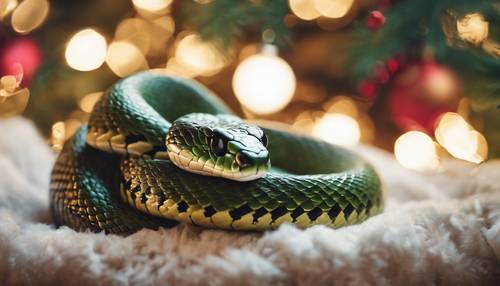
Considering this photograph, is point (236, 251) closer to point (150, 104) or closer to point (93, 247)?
point (93, 247)

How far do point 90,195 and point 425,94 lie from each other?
0.79m

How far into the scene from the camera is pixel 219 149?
0.77 m

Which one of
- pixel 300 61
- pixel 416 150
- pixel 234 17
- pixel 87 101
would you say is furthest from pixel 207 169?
pixel 300 61

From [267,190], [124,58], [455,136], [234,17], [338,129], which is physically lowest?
[338,129]

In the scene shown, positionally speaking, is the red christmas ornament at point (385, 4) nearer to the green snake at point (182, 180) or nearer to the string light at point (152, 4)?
the green snake at point (182, 180)

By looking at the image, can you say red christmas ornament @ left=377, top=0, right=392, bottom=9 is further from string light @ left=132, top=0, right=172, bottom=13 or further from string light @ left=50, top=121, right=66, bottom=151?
string light @ left=50, top=121, right=66, bottom=151

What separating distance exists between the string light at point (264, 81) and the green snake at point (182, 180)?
1.87 ft

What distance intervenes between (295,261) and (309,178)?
6.0 inches

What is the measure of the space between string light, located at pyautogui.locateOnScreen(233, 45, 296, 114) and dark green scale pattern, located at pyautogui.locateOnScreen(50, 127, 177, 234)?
66 cm

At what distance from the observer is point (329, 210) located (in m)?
0.77

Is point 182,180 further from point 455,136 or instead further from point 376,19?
point 455,136

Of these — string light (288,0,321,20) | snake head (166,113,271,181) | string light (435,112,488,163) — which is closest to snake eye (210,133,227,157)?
snake head (166,113,271,181)

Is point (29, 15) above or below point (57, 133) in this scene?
above

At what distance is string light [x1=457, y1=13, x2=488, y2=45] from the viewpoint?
91 cm
